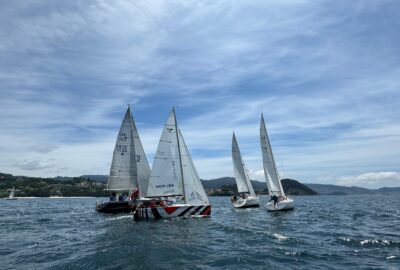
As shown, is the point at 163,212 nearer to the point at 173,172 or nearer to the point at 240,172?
the point at 173,172

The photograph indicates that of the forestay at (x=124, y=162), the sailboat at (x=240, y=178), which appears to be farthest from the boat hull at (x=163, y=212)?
the sailboat at (x=240, y=178)

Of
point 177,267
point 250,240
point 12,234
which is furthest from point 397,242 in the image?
point 12,234

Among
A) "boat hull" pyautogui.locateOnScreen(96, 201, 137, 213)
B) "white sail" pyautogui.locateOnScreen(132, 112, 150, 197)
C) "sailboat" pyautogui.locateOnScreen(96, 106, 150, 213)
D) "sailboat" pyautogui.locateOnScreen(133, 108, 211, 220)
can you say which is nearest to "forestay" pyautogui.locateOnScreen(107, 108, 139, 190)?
"sailboat" pyautogui.locateOnScreen(96, 106, 150, 213)

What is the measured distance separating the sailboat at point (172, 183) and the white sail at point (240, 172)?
2772 cm

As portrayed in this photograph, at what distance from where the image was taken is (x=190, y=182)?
4184 centimetres

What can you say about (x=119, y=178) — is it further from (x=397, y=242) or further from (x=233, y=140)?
(x=397, y=242)

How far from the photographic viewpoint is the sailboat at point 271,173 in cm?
5553

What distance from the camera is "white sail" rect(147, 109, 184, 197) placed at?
1615 inches

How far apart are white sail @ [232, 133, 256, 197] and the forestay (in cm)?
2037

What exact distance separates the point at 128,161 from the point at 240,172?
73.2ft

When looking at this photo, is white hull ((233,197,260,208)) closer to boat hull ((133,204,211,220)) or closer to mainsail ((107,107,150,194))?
mainsail ((107,107,150,194))

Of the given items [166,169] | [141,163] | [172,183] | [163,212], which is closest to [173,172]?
[166,169]

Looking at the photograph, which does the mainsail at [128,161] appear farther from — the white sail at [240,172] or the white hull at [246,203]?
the white sail at [240,172]

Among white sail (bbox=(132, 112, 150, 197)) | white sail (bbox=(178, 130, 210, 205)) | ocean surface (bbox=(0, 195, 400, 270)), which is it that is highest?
white sail (bbox=(132, 112, 150, 197))
